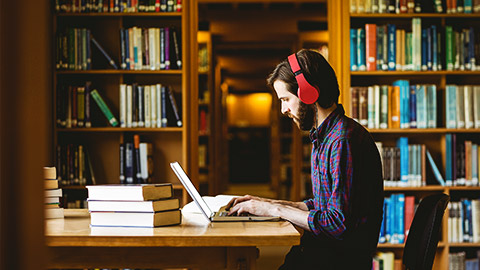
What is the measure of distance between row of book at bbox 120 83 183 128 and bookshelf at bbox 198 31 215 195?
2.35 meters

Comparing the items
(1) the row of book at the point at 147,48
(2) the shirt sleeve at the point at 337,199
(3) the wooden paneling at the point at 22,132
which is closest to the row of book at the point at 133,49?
(1) the row of book at the point at 147,48

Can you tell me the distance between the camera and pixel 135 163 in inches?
138

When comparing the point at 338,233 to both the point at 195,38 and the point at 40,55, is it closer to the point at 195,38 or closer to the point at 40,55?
the point at 40,55

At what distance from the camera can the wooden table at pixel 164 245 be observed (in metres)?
1.46

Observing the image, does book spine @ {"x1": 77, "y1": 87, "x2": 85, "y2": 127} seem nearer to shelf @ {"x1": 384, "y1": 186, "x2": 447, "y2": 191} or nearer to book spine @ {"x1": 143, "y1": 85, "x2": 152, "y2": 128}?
book spine @ {"x1": 143, "y1": 85, "x2": 152, "y2": 128}

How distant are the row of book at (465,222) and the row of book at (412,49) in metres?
0.95

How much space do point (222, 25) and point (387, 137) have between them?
339cm

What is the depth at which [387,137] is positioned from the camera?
12.0ft

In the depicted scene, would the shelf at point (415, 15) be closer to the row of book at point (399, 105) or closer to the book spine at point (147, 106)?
the row of book at point (399, 105)

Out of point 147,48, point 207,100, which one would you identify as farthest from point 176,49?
point 207,100

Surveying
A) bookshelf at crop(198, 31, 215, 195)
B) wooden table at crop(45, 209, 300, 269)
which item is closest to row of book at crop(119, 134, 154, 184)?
wooden table at crop(45, 209, 300, 269)

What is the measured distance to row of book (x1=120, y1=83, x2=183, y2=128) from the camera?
3504 mm

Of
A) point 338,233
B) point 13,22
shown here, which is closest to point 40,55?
point 13,22

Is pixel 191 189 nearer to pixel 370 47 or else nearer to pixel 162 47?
pixel 162 47
